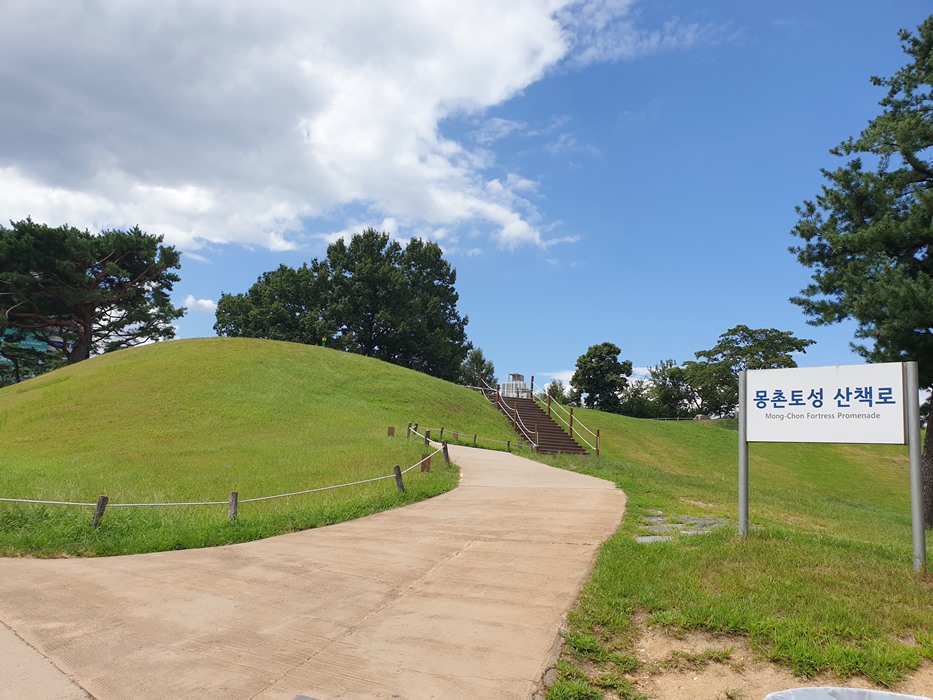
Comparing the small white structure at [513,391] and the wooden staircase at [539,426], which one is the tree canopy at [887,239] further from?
the small white structure at [513,391]

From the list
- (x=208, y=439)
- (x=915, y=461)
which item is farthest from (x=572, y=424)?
(x=915, y=461)

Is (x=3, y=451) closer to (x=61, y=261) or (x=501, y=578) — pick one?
(x=501, y=578)

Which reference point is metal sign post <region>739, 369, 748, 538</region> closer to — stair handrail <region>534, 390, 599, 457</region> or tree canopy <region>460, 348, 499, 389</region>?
stair handrail <region>534, 390, 599, 457</region>

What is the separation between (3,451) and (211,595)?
70.0 ft

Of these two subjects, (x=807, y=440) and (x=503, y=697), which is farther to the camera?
(x=807, y=440)

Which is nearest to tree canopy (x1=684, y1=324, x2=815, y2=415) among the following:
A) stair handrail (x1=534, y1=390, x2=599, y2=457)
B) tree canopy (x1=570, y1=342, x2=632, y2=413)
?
tree canopy (x1=570, y1=342, x2=632, y2=413)

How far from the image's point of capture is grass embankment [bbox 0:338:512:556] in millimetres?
10031

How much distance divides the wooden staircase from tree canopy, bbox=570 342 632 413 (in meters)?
21.1

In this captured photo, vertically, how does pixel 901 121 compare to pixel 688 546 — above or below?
above

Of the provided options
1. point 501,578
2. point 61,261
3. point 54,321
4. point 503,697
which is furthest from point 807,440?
point 54,321

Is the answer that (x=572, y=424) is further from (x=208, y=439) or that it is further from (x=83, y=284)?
(x=83, y=284)

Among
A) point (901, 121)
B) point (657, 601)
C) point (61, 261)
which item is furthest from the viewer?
point (61, 261)

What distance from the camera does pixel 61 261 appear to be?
43.7m

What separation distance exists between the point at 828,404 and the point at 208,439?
21.9 metres
